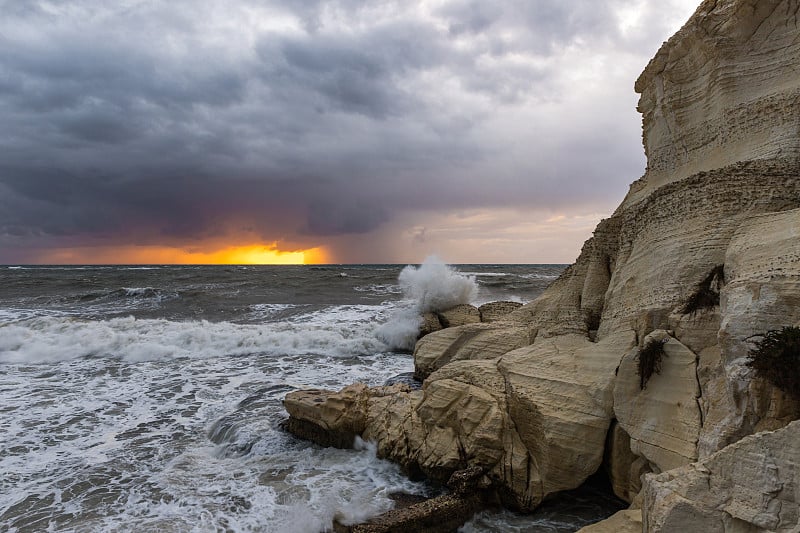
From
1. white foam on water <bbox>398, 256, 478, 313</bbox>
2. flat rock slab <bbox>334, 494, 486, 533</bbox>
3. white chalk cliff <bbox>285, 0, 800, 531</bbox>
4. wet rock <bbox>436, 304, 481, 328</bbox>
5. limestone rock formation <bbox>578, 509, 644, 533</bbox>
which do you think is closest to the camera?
white chalk cliff <bbox>285, 0, 800, 531</bbox>

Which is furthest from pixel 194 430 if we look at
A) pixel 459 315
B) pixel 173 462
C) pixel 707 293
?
pixel 459 315

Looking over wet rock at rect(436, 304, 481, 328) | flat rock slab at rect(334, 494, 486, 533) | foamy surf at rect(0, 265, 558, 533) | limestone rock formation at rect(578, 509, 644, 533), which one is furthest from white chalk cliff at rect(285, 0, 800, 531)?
wet rock at rect(436, 304, 481, 328)

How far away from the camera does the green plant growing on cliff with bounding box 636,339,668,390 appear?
5977mm

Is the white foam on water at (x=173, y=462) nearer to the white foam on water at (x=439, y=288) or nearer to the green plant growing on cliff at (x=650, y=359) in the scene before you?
the green plant growing on cliff at (x=650, y=359)

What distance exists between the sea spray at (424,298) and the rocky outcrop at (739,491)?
525 inches

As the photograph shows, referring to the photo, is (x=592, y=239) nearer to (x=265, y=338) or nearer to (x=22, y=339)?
(x=265, y=338)

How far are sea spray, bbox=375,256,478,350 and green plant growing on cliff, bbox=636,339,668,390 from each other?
37.8 ft

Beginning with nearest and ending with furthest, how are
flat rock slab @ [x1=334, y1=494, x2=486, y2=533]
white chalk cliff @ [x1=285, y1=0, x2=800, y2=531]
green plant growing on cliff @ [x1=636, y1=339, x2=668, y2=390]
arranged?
white chalk cliff @ [x1=285, y1=0, x2=800, y2=531], flat rock slab @ [x1=334, y1=494, x2=486, y2=533], green plant growing on cliff @ [x1=636, y1=339, x2=668, y2=390]

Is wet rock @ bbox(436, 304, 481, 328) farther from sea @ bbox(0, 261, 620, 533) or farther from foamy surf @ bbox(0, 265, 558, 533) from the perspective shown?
foamy surf @ bbox(0, 265, 558, 533)

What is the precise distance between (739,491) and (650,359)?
2.32 meters

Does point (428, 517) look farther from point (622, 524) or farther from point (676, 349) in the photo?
point (676, 349)

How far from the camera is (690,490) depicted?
401 centimetres

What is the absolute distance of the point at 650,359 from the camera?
5992 millimetres

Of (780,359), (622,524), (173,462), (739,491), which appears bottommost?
(173,462)
